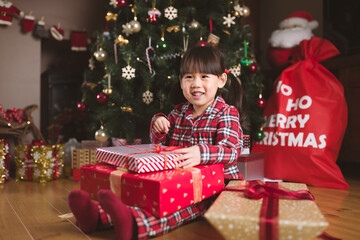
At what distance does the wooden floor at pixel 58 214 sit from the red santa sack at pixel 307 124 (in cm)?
13

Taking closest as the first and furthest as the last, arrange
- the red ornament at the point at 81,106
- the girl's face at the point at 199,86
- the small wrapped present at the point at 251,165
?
the girl's face at the point at 199,86 < the small wrapped present at the point at 251,165 < the red ornament at the point at 81,106

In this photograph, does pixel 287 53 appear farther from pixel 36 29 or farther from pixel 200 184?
pixel 36 29

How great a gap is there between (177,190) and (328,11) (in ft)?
6.05

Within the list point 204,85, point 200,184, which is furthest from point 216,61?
point 200,184

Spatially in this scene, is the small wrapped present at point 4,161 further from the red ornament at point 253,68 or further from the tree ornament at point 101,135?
the red ornament at point 253,68

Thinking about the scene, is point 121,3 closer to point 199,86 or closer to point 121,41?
point 121,41

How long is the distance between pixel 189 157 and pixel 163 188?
187 millimetres

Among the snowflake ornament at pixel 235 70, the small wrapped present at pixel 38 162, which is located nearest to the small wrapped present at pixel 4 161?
the small wrapped present at pixel 38 162

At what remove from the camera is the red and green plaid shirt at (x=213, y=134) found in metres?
1.03

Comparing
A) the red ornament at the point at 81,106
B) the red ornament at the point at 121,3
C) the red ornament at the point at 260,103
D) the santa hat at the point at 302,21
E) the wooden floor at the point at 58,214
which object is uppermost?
the santa hat at the point at 302,21

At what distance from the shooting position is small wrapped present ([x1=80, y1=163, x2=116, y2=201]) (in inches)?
35.7

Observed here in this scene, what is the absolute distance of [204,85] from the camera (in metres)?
1.14

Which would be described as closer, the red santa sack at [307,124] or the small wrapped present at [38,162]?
the red santa sack at [307,124]

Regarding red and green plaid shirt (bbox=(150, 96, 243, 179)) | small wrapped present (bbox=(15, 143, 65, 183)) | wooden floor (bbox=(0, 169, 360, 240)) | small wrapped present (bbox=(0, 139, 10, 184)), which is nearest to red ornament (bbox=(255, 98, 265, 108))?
wooden floor (bbox=(0, 169, 360, 240))
